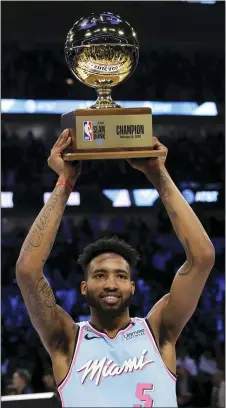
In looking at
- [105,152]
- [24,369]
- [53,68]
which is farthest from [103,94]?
[53,68]

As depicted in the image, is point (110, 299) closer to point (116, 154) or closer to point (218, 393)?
point (116, 154)

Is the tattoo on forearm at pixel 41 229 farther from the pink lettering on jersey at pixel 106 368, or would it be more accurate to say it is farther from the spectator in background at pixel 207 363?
the spectator in background at pixel 207 363

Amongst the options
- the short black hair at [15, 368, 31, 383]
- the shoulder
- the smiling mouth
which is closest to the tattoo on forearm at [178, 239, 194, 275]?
the shoulder

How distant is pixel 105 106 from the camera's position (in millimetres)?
2562

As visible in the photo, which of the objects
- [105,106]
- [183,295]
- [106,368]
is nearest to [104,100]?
[105,106]

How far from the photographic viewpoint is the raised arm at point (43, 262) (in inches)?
91.5

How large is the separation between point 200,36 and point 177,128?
44.7 inches

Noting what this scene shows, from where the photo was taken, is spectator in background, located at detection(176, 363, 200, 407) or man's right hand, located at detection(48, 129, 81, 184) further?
spectator in background, located at detection(176, 363, 200, 407)

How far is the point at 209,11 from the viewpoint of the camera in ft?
27.3

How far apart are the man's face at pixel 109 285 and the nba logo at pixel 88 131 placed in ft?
1.42

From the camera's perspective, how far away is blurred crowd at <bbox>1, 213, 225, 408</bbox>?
7500 mm

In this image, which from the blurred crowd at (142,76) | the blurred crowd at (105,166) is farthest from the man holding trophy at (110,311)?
the blurred crowd at (142,76)

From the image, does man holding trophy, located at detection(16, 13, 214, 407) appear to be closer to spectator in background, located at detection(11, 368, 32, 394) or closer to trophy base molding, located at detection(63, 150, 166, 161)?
trophy base molding, located at detection(63, 150, 166, 161)

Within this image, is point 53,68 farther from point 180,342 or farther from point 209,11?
point 180,342
